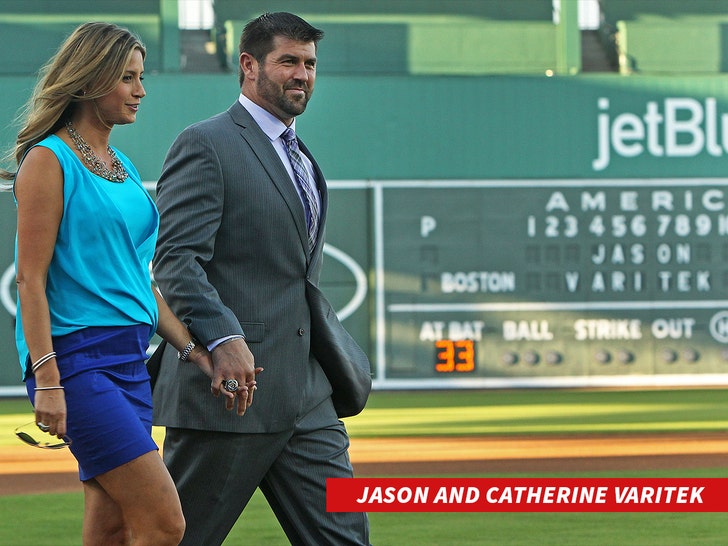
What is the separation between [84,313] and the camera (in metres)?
2.88

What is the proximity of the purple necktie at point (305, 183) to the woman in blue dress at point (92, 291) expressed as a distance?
57 cm

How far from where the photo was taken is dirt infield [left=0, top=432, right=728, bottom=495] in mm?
8438

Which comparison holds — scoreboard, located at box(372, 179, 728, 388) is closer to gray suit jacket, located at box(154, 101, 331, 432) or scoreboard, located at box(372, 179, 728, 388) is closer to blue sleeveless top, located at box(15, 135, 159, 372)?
gray suit jacket, located at box(154, 101, 331, 432)

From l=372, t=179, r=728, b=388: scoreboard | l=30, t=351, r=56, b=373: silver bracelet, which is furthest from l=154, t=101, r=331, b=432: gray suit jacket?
l=372, t=179, r=728, b=388: scoreboard

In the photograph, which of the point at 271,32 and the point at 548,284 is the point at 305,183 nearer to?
the point at 271,32

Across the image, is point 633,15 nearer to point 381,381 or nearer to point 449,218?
point 449,218

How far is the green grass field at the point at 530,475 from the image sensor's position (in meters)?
5.91

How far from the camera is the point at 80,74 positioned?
299cm

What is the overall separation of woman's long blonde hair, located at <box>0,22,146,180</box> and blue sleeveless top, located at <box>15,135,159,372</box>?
0.07 meters

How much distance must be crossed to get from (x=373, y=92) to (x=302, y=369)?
1179 centimetres

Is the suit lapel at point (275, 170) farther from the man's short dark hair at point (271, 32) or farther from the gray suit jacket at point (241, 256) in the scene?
the man's short dark hair at point (271, 32)

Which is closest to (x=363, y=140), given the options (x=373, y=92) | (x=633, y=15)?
(x=373, y=92)

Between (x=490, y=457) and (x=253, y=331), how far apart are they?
5.99m

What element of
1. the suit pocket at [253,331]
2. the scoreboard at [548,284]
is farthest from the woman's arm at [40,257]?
the scoreboard at [548,284]
